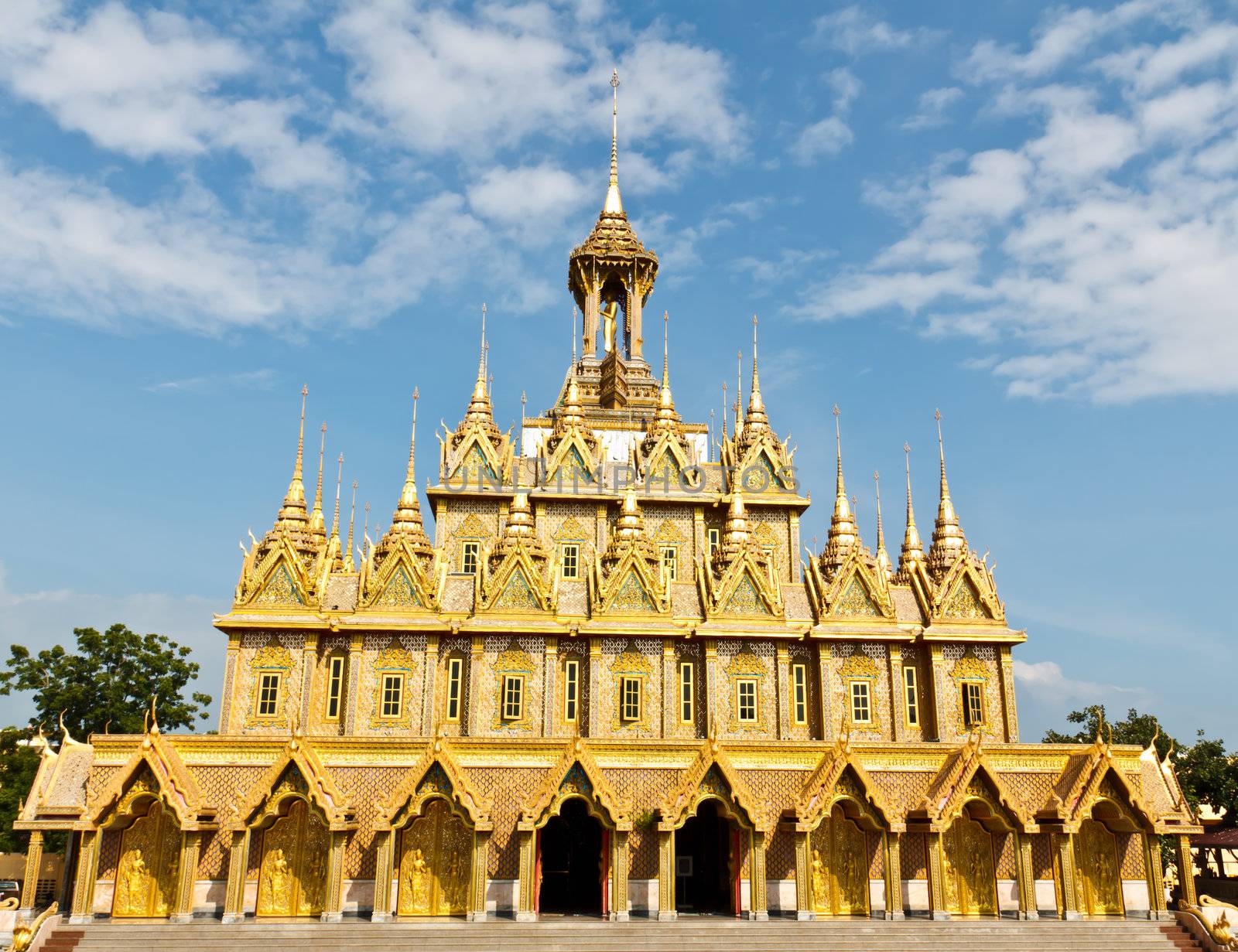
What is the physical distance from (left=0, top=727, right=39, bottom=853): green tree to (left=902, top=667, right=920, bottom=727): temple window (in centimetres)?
3304

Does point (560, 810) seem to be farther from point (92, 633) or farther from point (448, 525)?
point (92, 633)

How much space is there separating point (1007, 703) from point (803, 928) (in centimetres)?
1166

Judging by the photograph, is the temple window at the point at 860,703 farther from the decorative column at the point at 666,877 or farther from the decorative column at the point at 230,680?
the decorative column at the point at 230,680

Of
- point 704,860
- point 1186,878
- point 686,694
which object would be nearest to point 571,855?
point 704,860

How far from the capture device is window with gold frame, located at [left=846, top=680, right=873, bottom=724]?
35.2 meters

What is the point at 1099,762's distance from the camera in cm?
3016

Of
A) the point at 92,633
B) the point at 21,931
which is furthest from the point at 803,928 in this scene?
the point at 92,633

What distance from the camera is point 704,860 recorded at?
33.5 meters

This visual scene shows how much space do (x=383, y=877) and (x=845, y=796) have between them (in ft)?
39.9

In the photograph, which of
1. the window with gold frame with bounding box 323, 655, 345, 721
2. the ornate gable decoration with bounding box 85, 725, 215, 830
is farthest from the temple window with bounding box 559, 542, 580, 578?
the ornate gable decoration with bounding box 85, 725, 215, 830

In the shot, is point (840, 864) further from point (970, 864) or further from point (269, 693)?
point (269, 693)

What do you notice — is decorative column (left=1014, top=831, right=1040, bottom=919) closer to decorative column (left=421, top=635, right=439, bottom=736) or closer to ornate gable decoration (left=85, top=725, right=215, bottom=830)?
decorative column (left=421, top=635, right=439, bottom=736)

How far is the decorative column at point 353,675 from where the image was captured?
33.6 m

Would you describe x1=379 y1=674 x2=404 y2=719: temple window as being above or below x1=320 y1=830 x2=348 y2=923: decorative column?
above
